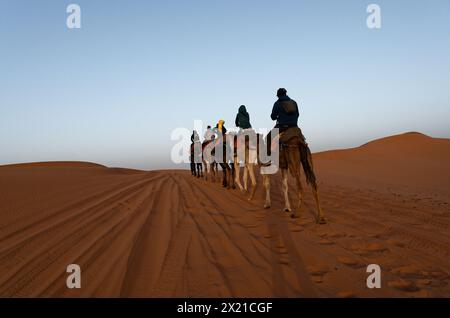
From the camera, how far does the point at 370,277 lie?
3.96 meters

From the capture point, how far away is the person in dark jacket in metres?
7.88

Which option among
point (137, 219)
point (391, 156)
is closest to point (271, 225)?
point (137, 219)

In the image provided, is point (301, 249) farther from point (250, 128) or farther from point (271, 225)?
point (250, 128)

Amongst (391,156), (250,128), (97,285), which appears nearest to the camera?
(97,285)

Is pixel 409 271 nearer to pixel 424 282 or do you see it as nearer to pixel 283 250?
pixel 424 282

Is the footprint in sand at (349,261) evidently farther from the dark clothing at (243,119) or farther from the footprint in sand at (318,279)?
the dark clothing at (243,119)

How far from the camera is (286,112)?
7.91 metres

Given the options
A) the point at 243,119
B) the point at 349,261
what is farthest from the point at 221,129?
the point at 349,261

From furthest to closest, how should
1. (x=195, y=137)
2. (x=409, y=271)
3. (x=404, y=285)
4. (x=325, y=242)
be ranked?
(x=195, y=137) → (x=325, y=242) → (x=409, y=271) → (x=404, y=285)

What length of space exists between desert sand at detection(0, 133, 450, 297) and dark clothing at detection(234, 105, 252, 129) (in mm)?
3502

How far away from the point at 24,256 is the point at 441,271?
19.3ft

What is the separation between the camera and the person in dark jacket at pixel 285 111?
25.9 feet

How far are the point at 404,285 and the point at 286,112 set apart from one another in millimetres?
4947

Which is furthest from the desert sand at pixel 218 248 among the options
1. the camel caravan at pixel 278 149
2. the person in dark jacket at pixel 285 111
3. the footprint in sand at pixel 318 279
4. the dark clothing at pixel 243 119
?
the dark clothing at pixel 243 119
